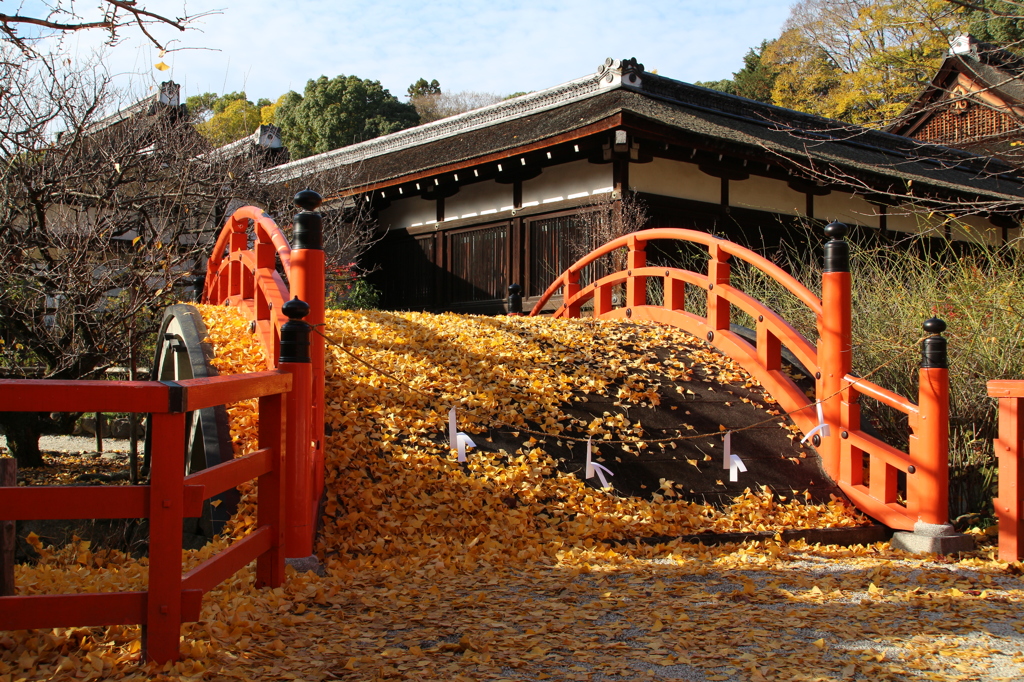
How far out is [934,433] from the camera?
15.9 feet

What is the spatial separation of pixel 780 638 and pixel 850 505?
2.35 metres

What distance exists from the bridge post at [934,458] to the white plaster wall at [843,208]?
9.45 m

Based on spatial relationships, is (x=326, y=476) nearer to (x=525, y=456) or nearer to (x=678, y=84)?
→ (x=525, y=456)

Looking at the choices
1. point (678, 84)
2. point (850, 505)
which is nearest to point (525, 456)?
point (850, 505)

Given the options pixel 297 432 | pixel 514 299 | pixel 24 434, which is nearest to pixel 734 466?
pixel 297 432

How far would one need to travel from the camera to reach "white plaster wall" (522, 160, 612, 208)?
1170 centimetres

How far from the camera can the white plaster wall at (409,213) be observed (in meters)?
14.7

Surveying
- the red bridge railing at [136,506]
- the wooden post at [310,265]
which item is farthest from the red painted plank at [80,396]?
the wooden post at [310,265]

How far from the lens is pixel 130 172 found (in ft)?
32.9

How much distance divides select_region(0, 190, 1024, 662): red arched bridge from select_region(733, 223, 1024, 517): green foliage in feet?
2.01

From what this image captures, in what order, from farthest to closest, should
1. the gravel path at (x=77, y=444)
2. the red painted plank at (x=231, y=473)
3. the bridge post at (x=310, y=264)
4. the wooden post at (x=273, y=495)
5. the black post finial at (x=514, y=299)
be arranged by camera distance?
1. the gravel path at (x=77, y=444)
2. the black post finial at (x=514, y=299)
3. the bridge post at (x=310, y=264)
4. the wooden post at (x=273, y=495)
5. the red painted plank at (x=231, y=473)

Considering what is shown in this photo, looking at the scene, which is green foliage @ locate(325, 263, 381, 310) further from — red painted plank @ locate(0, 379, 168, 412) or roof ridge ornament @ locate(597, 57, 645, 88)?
red painted plank @ locate(0, 379, 168, 412)

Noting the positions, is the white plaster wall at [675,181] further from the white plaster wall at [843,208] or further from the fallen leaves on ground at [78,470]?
the fallen leaves on ground at [78,470]

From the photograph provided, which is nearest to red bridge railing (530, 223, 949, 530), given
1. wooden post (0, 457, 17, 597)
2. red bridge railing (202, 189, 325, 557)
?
red bridge railing (202, 189, 325, 557)
